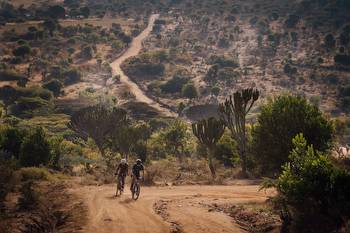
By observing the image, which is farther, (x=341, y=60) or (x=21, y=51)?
(x=21, y=51)

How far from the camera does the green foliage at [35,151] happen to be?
31109mm

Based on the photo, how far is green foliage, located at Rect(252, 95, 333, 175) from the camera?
963 inches

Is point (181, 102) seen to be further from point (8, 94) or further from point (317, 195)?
point (317, 195)

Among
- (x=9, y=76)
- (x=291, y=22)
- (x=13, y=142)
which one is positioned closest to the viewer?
(x=13, y=142)

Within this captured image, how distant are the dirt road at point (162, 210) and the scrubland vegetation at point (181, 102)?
41.4 inches

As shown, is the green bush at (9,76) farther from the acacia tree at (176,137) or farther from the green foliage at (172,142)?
the acacia tree at (176,137)

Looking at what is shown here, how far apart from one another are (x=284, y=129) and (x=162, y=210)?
10934 millimetres

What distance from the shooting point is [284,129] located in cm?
2491

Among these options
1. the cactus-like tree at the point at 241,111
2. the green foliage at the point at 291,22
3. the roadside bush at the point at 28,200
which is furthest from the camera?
the green foliage at the point at 291,22

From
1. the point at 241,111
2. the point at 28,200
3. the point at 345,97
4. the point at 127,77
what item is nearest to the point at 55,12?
the point at 127,77

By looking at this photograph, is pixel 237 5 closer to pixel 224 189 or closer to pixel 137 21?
pixel 137 21

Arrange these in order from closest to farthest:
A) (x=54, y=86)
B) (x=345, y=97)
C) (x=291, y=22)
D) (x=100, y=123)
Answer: (x=100, y=123), (x=345, y=97), (x=54, y=86), (x=291, y=22)

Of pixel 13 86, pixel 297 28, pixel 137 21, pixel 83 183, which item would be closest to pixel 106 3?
pixel 137 21

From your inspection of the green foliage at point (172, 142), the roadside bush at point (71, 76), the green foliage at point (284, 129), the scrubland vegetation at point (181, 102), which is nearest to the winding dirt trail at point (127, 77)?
the scrubland vegetation at point (181, 102)
